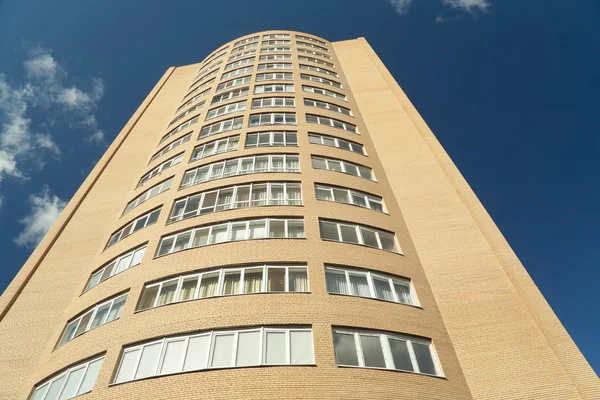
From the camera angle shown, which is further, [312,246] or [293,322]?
[312,246]

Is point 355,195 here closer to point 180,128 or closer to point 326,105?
point 326,105

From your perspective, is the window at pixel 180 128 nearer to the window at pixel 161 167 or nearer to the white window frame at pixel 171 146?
the white window frame at pixel 171 146

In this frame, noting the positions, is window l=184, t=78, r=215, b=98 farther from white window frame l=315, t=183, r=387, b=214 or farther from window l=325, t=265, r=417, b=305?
window l=325, t=265, r=417, b=305

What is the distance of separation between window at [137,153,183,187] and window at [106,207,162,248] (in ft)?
14.6

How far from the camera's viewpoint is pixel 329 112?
26.5 metres

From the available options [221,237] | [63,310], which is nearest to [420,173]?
[221,237]

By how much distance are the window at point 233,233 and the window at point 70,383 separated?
16.6ft

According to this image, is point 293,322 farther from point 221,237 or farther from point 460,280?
point 460,280

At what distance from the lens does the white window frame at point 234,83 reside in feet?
100

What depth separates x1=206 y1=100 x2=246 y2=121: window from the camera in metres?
26.5

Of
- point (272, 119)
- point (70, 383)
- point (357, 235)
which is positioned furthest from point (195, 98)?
point (70, 383)

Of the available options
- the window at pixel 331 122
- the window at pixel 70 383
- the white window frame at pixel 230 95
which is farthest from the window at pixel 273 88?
the window at pixel 70 383

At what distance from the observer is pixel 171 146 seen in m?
25.9

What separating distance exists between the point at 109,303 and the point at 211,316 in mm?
5340
